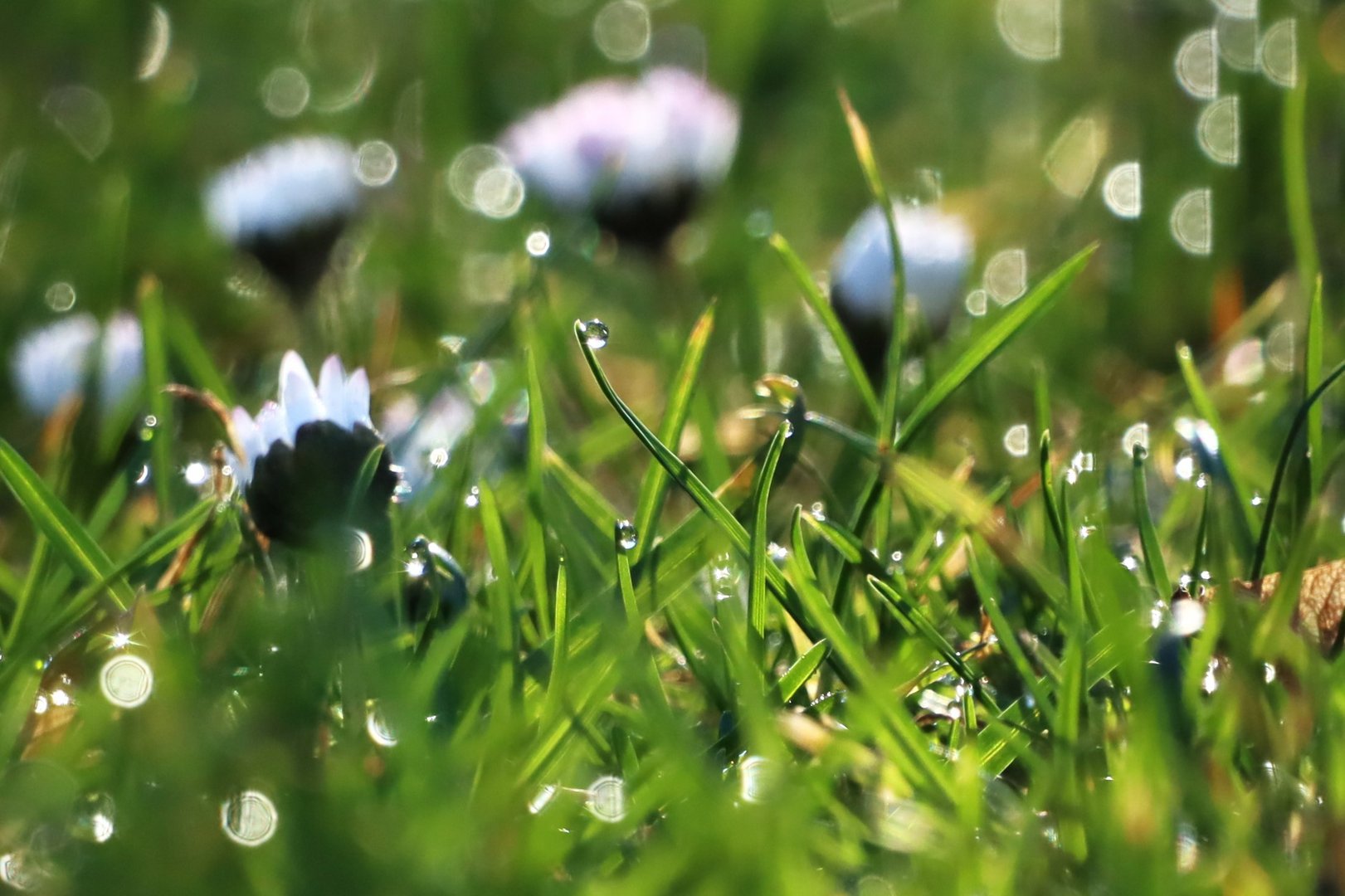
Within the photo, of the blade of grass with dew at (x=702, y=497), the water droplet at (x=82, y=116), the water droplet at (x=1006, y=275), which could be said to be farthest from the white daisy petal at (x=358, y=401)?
the water droplet at (x=82, y=116)

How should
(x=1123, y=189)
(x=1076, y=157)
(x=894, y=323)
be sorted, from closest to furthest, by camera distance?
(x=894, y=323) < (x=1123, y=189) < (x=1076, y=157)

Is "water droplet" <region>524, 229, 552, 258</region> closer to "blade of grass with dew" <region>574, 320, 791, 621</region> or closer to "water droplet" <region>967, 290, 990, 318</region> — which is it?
"water droplet" <region>967, 290, 990, 318</region>

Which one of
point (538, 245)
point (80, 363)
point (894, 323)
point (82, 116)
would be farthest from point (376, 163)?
point (894, 323)

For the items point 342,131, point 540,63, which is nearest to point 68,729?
point 342,131

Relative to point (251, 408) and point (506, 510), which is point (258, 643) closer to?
point (506, 510)

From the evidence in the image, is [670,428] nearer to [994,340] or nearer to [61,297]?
[994,340]

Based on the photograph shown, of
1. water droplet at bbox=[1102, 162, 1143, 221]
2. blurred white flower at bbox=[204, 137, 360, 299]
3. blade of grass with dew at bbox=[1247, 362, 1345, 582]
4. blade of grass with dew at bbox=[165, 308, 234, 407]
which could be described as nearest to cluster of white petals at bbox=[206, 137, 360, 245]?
blurred white flower at bbox=[204, 137, 360, 299]

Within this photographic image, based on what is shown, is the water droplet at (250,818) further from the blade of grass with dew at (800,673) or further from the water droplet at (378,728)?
the blade of grass with dew at (800,673)
